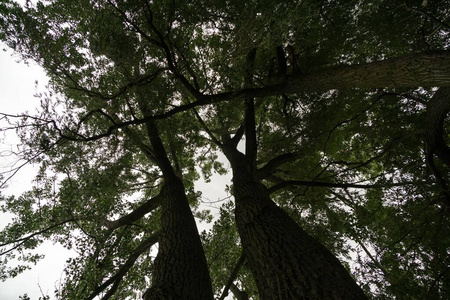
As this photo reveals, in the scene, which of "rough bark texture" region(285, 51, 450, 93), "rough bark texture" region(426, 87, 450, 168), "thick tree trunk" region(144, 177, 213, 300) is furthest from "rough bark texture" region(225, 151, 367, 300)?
"rough bark texture" region(426, 87, 450, 168)

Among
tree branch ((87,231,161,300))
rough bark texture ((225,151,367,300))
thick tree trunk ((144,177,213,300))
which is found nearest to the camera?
rough bark texture ((225,151,367,300))

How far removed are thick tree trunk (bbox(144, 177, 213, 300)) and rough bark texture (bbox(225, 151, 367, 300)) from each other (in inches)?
31.1

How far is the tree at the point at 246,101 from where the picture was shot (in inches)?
115

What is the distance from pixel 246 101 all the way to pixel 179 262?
12.0ft

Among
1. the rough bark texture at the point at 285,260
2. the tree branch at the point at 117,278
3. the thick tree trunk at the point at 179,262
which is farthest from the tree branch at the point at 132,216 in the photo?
the rough bark texture at the point at 285,260

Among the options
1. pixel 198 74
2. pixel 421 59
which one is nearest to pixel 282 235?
pixel 421 59

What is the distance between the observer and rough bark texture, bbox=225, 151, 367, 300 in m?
2.00

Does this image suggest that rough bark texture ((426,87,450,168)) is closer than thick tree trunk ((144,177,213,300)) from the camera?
No

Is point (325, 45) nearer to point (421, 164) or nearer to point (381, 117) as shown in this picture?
point (381, 117)

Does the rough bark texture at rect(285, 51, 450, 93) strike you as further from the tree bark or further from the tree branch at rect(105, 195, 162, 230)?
the tree branch at rect(105, 195, 162, 230)

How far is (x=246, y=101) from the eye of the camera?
5.04 meters

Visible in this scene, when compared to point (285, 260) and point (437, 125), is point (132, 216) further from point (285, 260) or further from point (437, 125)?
point (437, 125)

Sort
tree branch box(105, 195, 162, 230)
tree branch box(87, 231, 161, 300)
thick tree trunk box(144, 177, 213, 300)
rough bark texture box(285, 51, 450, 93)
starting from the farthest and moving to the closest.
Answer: tree branch box(105, 195, 162, 230) → tree branch box(87, 231, 161, 300) → thick tree trunk box(144, 177, 213, 300) → rough bark texture box(285, 51, 450, 93)

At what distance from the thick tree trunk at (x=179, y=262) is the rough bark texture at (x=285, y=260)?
→ 0.79 meters
